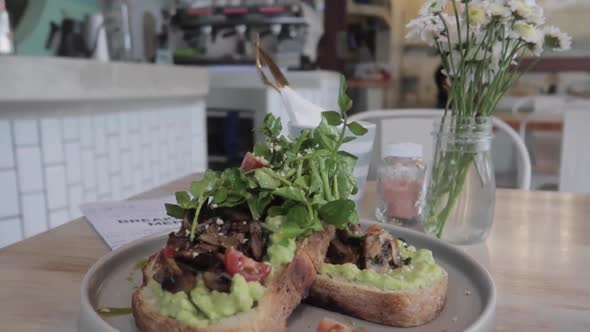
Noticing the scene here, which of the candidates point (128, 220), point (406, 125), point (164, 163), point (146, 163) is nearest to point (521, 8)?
point (128, 220)

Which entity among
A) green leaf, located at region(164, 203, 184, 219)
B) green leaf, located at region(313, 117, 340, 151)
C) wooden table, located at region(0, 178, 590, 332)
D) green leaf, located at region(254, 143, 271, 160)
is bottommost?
wooden table, located at region(0, 178, 590, 332)

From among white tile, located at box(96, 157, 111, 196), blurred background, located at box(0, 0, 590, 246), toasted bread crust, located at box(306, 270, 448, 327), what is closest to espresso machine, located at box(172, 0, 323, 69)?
blurred background, located at box(0, 0, 590, 246)

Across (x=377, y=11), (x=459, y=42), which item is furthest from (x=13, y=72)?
(x=377, y=11)

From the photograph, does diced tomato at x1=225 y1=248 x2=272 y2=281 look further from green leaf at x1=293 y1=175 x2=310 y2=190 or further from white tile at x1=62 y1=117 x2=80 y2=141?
white tile at x1=62 y1=117 x2=80 y2=141

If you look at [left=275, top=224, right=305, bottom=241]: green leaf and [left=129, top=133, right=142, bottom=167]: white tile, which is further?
[left=129, top=133, right=142, bottom=167]: white tile

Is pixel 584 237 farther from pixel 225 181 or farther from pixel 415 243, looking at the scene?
pixel 225 181
